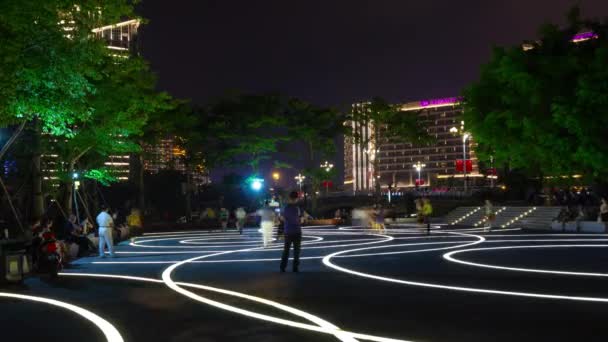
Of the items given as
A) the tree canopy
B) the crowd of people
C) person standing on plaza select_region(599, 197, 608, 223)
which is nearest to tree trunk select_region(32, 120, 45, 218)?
the crowd of people

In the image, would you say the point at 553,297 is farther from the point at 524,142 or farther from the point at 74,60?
the point at 524,142

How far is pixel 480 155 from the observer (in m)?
44.2

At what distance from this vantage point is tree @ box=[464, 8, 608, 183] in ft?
108

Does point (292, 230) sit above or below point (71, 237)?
above

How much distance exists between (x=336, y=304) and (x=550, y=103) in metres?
28.4

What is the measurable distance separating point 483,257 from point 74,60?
12.7 m

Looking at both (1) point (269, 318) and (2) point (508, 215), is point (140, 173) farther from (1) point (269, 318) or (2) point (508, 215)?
(1) point (269, 318)

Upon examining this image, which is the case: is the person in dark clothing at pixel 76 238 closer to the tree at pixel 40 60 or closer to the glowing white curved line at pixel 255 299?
the glowing white curved line at pixel 255 299

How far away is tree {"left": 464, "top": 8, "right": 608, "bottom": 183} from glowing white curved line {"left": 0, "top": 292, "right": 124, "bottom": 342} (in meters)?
27.9

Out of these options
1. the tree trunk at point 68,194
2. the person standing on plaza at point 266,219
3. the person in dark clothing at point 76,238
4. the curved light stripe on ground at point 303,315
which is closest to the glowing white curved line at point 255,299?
the curved light stripe on ground at point 303,315

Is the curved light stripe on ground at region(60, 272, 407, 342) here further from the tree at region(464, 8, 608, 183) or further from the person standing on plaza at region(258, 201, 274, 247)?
the tree at region(464, 8, 608, 183)

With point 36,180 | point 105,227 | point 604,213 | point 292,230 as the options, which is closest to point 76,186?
point 36,180

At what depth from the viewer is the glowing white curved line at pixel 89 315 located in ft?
29.5

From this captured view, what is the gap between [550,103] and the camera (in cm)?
3569
